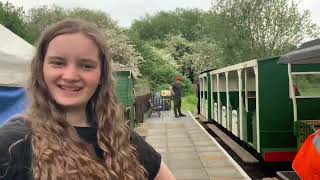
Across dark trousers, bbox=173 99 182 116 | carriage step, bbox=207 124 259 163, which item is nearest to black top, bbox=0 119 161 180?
carriage step, bbox=207 124 259 163

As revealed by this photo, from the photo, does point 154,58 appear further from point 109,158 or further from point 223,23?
point 109,158

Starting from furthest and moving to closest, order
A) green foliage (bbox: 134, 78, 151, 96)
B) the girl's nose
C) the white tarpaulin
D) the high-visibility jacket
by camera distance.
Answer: green foliage (bbox: 134, 78, 151, 96) < the high-visibility jacket < the white tarpaulin < the girl's nose

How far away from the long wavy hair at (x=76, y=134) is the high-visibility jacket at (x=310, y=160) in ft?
12.3

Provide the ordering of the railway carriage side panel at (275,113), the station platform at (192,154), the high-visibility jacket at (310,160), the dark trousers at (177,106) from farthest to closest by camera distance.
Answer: the dark trousers at (177,106)
the railway carriage side panel at (275,113)
the station platform at (192,154)
the high-visibility jacket at (310,160)

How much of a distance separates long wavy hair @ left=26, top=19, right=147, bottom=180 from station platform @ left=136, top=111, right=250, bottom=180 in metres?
7.76

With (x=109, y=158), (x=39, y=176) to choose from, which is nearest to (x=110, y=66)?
(x=109, y=158)

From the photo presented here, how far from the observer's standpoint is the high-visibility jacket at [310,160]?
17.4 feet

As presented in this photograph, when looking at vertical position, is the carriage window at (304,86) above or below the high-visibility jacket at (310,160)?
above

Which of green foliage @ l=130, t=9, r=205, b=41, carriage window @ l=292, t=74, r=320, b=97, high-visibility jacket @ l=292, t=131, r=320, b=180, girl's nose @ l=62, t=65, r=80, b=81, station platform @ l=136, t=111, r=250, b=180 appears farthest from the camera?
green foliage @ l=130, t=9, r=205, b=41

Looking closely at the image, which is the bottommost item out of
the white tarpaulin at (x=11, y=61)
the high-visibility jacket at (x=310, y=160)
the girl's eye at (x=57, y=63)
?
the high-visibility jacket at (x=310, y=160)

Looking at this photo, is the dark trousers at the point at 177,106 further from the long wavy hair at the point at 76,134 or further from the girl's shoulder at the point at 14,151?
the girl's shoulder at the point at 14,151

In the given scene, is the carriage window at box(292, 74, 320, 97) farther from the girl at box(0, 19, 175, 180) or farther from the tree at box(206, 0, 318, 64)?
the tree at box(206, 0, 318, 64)

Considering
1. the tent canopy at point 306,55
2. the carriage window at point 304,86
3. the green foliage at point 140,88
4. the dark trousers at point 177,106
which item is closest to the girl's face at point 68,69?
the tent canopy at point 306,55

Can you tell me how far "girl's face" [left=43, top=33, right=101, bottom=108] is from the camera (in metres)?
→ 1.76
